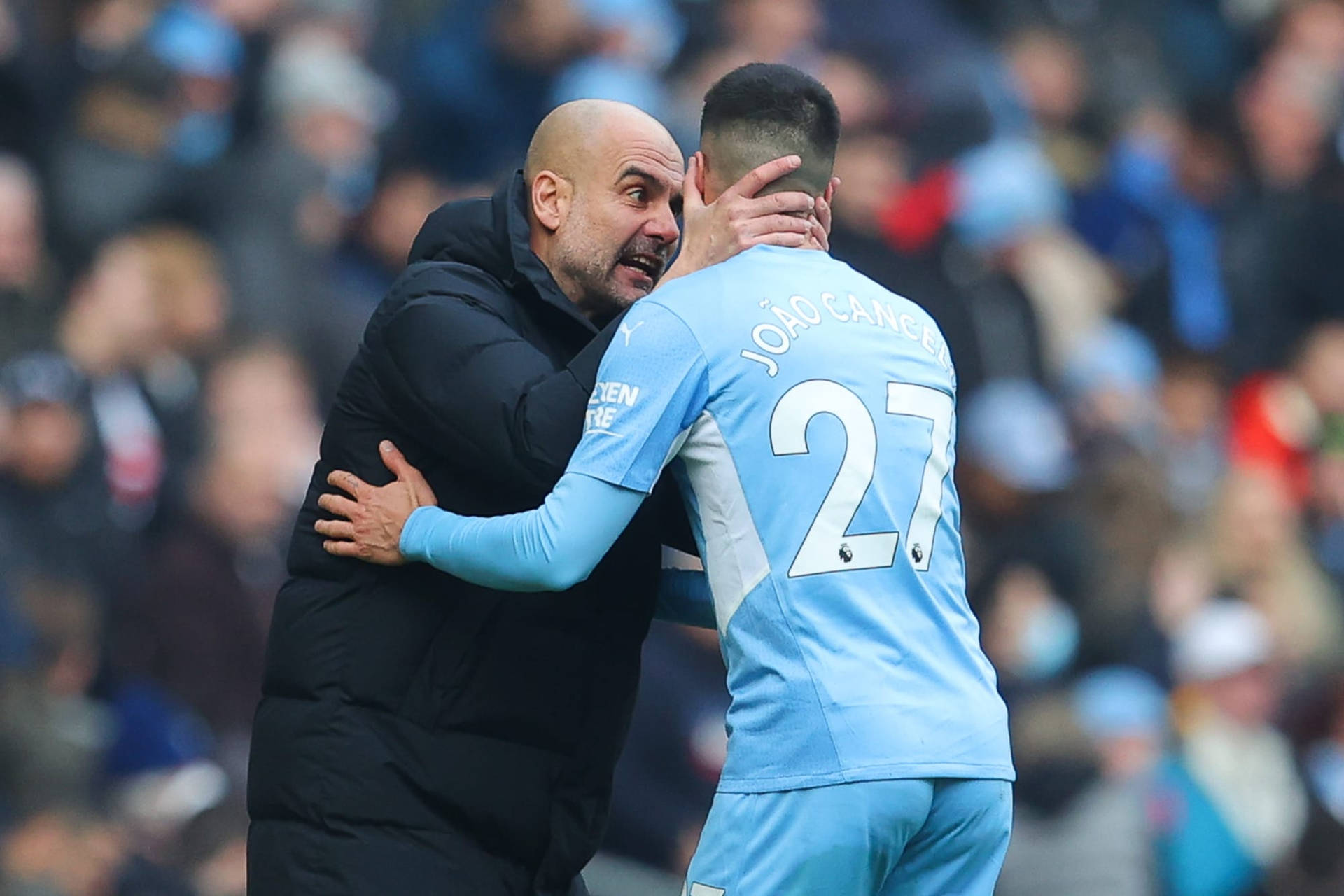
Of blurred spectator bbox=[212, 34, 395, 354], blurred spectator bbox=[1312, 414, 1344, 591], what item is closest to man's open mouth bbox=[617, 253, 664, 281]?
blurred spectator bbox=[212, 34, 395, 354]

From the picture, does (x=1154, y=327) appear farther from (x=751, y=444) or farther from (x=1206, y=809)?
(x=751, y=444)

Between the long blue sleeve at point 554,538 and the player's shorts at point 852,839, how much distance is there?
0.49m

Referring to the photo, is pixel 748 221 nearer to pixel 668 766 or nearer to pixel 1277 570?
pixel 668 766

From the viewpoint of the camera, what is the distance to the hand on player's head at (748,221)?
360 centimetres

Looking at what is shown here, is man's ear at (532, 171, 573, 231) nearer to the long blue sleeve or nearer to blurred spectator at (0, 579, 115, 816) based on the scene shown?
the long blue sleeve

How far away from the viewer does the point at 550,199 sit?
412 cm

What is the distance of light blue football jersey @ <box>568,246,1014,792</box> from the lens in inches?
131

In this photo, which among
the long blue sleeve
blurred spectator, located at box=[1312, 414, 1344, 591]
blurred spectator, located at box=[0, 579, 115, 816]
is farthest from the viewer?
blurred spectator, located at box=[1312, 414, 1344, 591]

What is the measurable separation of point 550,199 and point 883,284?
5.20 meters

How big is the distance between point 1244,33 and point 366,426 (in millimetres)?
10076

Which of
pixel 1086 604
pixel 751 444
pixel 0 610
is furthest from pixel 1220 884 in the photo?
pixel 751 444

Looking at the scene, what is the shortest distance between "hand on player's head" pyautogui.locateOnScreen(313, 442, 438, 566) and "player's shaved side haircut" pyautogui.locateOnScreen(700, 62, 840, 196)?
840 millimetres

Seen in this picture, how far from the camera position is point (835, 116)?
12.2ft

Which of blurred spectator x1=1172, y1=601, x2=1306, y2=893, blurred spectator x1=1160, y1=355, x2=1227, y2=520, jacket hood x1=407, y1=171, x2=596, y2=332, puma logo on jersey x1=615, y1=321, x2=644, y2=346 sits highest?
jacket hood x1=407, y1=171, x2=596, y2=332
